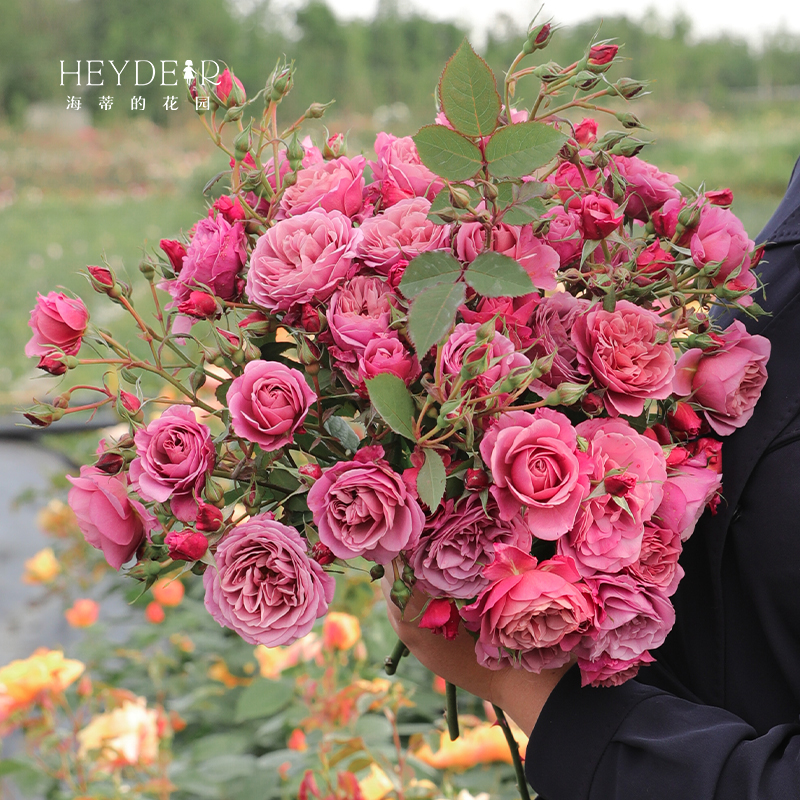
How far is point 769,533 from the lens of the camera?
27.9 inches

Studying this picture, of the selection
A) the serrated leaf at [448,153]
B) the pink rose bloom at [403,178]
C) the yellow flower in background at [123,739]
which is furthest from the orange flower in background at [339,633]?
the serrated leaf at [448,153]

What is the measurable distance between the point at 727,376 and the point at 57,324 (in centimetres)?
56

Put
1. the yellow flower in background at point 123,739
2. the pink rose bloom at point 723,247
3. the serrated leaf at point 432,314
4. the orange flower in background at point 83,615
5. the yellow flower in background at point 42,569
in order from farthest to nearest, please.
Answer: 1. the yellow flower in background at point 42,569
2. the orange flower in background at point 83,615
3. the yellow flower in background at point 123,739
4. the pink rose bloom at point 723,247
5. the serrated leaf at point 432,314

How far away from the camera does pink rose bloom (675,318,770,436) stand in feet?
2.26

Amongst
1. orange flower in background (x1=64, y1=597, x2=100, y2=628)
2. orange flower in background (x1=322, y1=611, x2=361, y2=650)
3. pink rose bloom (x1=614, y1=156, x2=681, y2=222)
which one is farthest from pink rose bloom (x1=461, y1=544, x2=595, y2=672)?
orange flower in background (x1=64, y1=597, x2=100, y2=628)

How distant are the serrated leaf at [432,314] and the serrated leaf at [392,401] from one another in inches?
1.3

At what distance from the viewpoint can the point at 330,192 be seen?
0.71 meters

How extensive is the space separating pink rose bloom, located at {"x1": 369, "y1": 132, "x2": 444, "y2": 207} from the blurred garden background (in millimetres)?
115

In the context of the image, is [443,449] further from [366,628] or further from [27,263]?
[27,263]

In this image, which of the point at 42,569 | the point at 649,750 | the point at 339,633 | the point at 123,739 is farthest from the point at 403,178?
the point at 42,569

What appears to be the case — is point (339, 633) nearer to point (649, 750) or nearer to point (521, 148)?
point (649, 750)

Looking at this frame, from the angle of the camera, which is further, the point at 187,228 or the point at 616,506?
the point at 187,228

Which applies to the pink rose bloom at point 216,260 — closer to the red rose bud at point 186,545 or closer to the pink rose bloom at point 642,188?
the red rose bud at point 186,545

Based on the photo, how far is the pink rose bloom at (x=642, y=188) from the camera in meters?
0.73
